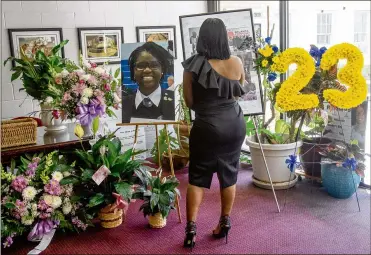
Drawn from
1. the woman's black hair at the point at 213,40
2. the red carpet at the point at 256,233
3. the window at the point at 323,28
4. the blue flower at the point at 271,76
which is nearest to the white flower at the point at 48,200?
the red carpet at the point at 256,233

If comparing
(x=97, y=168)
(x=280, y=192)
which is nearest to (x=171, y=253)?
(x=97, y=168)

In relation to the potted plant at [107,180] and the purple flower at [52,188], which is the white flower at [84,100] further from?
the purple flower at [52,188]

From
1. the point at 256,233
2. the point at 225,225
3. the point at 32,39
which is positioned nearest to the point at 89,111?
the point at 225,225

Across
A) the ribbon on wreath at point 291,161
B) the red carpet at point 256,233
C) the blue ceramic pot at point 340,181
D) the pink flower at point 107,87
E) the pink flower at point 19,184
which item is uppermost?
the pink flower at point 107,87

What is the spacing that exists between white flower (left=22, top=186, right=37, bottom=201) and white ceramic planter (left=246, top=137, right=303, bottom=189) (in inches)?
76.8

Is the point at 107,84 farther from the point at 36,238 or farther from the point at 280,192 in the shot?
the point at 280,192

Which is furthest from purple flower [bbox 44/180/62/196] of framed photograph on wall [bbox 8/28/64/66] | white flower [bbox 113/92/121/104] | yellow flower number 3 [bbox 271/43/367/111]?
yellow flower number 3 [bbox 271/43/367/111]

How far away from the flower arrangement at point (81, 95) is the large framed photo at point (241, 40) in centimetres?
78

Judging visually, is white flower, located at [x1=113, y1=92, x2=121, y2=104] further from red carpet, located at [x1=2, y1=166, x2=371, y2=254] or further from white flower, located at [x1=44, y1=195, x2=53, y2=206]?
red carpet, located at [x1=2, y1=166, x2=371, y2=254]

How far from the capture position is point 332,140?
133 inches

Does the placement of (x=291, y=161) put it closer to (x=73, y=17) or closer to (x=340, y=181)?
(x=340, y=181)

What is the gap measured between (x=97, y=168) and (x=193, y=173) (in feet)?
2.55

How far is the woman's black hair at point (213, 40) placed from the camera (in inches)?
88.8

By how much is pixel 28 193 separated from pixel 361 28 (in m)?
3.02
